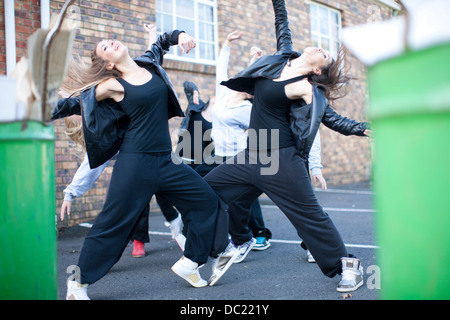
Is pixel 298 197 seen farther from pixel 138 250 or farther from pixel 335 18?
pixel 335 18

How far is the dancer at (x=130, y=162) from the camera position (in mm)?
3205

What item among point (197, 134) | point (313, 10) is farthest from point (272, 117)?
point (313, 10)

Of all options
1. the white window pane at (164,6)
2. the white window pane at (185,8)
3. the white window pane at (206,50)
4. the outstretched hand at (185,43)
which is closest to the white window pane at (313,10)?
the white window pane at (206,50)

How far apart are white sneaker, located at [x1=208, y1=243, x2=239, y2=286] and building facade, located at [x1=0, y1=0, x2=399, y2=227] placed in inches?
65.1

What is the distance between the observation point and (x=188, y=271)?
353cm

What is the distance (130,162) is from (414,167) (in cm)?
232

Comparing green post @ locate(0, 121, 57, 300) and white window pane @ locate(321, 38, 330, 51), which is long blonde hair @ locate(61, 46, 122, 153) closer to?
green post @ locate(0, 121, 57, 300)

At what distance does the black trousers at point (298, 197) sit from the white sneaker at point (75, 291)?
145cm

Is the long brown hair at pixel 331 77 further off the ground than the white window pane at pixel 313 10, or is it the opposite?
the white window pane at pixel 313 10

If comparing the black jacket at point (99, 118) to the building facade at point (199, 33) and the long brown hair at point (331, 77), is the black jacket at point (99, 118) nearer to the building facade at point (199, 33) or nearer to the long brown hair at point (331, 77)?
the building facade at point (199, 33)

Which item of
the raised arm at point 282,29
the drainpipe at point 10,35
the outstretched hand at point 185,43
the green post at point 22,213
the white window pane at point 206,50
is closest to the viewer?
the green post at point 22,213

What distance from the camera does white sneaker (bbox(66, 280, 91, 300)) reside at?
9.92 ft

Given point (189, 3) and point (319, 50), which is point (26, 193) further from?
point (189, 3)

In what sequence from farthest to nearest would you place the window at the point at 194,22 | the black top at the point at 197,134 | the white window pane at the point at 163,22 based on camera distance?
the window at the point at 194,22
the white window pane at the point at 163,22
the black top at the point at 197,134
